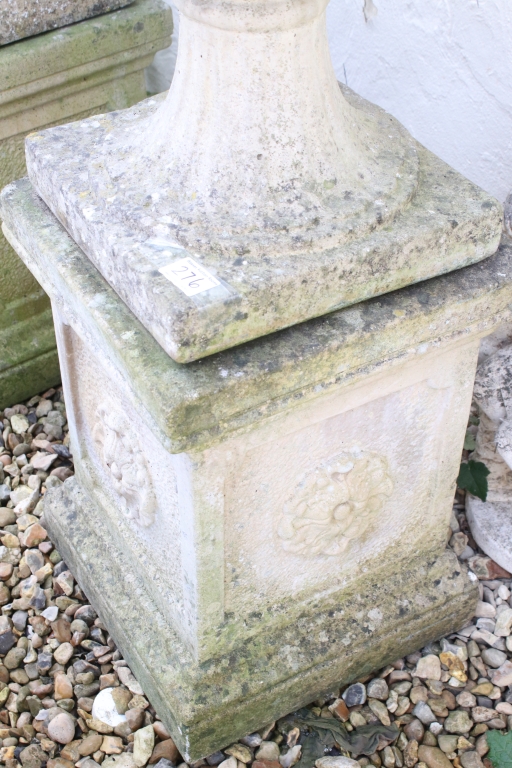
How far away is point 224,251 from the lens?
1.50 meters

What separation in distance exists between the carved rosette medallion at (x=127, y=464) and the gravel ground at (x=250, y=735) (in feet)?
1.38

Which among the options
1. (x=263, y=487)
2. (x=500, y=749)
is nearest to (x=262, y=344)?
(x=263, y=487)

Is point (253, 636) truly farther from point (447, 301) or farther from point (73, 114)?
point (73, 114)

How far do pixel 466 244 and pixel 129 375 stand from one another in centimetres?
63

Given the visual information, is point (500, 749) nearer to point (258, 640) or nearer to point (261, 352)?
point (258, 640)

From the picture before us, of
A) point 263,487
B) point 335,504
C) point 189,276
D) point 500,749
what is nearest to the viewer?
point 189,276

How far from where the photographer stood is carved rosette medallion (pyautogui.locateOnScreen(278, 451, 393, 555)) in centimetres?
179

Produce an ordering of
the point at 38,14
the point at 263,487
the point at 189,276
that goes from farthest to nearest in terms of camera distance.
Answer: the point at 38,14, the point at 263,487, the point at 189,276

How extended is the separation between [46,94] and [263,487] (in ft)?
4.69

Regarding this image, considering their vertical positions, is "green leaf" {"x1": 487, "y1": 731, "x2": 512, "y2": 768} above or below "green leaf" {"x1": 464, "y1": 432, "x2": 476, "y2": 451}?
below

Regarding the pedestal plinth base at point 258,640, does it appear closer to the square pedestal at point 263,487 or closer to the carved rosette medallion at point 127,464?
the square pedestal at point 263,487

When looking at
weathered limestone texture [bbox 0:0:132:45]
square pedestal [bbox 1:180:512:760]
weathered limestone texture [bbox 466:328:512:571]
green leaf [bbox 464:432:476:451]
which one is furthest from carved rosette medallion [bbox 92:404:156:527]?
weathered limestone texture [bbox 0:0:132:45]

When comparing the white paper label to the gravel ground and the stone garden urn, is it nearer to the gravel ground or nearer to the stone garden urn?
the stone garden urn

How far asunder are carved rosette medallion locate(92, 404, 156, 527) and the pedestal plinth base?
23cm
